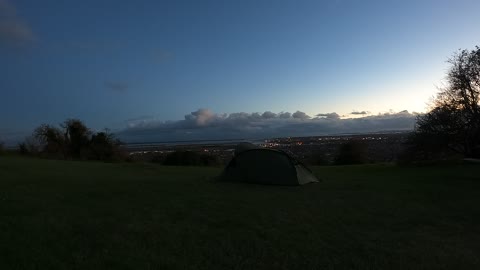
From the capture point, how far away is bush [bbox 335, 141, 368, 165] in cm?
4798

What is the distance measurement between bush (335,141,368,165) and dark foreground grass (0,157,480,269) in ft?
108

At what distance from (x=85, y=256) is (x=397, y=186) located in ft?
47.4

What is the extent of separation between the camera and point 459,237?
891 centimetres

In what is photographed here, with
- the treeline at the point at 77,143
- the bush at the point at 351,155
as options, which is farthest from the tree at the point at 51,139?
the bush at the point at 351,155

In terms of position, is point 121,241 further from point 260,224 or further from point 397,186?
point 397,186

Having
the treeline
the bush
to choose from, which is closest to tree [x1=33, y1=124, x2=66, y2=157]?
the treeline

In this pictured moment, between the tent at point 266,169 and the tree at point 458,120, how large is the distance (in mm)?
17656

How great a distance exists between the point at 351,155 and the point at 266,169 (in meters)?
33.0

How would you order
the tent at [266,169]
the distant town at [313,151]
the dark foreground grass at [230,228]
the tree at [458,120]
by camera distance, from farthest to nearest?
the distant town at [313,151] → the tree at [458,120] → the tent at [266,169] → the dark foreground grass at [230,228]

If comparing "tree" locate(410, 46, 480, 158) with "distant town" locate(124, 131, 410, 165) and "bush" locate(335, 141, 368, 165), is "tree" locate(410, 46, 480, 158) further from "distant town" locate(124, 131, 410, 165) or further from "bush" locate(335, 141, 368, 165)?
"bush" locate(335, 141, 368, 165)

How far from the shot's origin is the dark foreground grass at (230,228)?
6.65 m

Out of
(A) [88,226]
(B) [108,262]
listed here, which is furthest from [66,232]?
(B) [108,262]

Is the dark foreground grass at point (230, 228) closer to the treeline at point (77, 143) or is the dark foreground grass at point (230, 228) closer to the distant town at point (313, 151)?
the distant town at point (313, 151)

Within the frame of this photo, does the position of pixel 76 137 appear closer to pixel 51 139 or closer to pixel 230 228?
pixel 51 139
